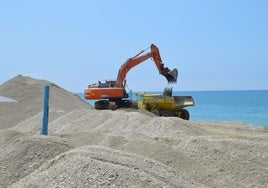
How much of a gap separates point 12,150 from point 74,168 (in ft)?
10.8

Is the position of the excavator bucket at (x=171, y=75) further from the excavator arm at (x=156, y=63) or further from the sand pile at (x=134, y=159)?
the sand pile at (x=134, y=159)

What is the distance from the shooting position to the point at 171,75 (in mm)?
22953

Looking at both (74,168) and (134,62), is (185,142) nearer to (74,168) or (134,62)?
(74,168)

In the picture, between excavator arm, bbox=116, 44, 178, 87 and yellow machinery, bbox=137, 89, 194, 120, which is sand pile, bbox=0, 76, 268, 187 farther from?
excavator arm, bbox=116, 44, 178, 87

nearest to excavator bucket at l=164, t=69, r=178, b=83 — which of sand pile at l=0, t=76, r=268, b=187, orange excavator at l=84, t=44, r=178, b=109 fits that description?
orange excavator at l=84, t=44, r=178, b=109

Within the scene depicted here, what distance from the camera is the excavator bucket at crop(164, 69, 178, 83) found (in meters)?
22.9

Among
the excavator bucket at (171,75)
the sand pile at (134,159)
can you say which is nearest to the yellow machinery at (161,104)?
the excavator bucket at (171,75)

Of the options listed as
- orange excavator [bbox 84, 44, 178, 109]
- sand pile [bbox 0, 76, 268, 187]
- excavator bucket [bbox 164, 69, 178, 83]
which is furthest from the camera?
excavator bucket [bbox 164, 69, 178, 83]

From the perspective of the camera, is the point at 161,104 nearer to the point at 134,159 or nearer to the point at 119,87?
the point at 119,87

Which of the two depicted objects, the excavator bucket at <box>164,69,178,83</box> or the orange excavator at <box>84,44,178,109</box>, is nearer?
the orange excavator at <box>84,44,178,109</box>

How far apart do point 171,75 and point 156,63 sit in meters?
1.15

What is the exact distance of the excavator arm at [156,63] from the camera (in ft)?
75.6

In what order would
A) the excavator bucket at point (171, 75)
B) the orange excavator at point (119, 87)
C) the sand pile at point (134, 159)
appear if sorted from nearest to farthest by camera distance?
the sand pile at point (134, 159) → the orange excavator at point (119, 87) → the excavator bucket at point (171, 75)

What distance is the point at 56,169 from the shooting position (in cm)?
772
